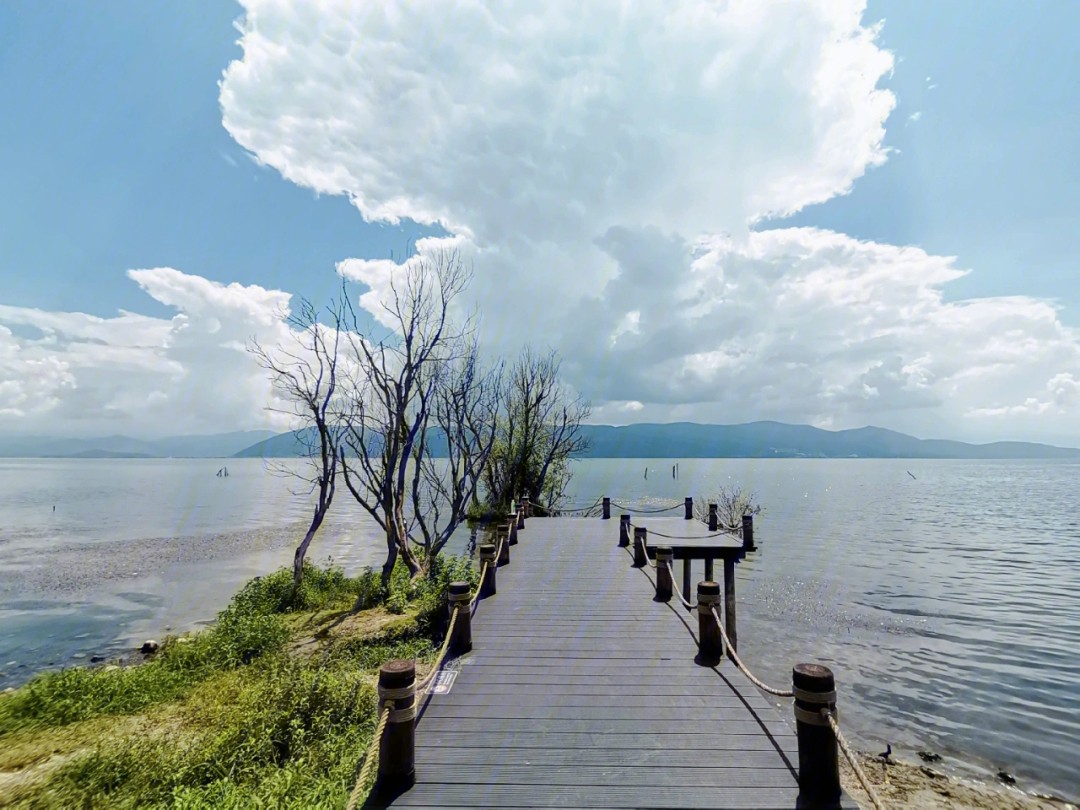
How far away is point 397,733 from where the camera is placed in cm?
421

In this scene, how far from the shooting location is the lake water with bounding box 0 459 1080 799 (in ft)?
33.6

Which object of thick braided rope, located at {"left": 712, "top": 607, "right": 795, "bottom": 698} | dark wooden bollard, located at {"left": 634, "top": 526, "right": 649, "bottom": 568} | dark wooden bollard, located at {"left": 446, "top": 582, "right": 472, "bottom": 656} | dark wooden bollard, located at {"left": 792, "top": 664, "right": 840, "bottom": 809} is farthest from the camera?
dark wooden bollard, located at {"left": 634, "top": 526, "right": 649, "bottom": 568}

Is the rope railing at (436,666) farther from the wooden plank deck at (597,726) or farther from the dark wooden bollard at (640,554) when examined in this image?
the dark wooden bollard at (640,554)

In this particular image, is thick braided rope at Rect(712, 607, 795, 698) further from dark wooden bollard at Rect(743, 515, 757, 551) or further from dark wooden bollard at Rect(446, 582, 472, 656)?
dark wooden bollard at Rect(743, 515, 757, 551)

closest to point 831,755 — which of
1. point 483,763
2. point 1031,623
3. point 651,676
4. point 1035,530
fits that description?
point 651,676

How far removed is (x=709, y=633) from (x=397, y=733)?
420cm

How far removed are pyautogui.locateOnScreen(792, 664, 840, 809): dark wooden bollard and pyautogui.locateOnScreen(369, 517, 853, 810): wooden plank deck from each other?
0.60 feet

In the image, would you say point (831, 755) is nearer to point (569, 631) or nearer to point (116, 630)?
point (569, 631)

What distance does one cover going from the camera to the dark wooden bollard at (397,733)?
4156mm

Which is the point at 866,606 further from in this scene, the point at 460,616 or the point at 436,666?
the point at 436,666

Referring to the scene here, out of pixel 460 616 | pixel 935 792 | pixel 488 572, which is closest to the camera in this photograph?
pixel 460 616

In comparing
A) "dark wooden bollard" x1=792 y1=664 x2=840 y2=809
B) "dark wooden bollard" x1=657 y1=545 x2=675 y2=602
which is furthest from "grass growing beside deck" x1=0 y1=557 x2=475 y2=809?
"dark wooden bollard" x1=657 y1=545 x2=675 y2=602

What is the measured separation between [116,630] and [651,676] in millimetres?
18318

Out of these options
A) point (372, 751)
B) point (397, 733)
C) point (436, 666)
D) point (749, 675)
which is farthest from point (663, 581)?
point (372, 751)
